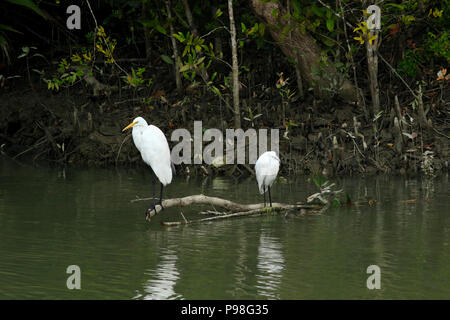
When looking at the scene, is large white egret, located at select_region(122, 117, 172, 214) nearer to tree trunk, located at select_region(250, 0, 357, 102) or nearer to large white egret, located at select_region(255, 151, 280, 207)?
large white egret, located at select_region(255, 151, 280, 207)

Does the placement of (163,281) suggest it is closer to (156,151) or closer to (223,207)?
(223,207)

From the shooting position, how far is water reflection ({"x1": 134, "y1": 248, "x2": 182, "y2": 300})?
21.0 ft

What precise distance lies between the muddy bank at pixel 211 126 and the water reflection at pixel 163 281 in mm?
5866

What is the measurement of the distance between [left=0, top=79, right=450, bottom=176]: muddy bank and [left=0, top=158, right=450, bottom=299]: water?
4.98ft

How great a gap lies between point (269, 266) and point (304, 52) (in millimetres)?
7462

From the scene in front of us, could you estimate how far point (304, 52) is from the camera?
14.2 metres

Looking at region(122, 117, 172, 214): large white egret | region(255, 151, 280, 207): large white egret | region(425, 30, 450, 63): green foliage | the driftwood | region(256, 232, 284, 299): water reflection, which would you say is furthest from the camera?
region(425, 30, 450, 63): green foliage

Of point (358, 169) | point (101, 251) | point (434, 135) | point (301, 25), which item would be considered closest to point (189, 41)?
point (301, 25)

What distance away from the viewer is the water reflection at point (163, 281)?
21.0 feet

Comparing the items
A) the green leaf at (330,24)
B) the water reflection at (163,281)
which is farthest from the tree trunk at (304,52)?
the water reflection at (163,281)

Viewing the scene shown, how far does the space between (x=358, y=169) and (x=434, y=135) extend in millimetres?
1394

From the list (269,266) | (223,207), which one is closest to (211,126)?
(223,207)

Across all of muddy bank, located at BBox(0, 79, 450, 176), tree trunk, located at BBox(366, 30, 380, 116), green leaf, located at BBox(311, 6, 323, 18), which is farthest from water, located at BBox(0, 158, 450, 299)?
green leaf, located at BBox(311, 6, 323, 18)

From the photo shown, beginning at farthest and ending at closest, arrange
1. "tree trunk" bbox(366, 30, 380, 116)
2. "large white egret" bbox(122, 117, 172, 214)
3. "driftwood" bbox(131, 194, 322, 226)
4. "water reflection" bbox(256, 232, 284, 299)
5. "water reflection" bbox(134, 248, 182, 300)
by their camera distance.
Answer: "tree trunk" bbox(366, 30, 380, 116) → "large white egret" bbox(122, 117, 172, 214) → "driftwood" bbox(131, 194, 322, 226) → "water reflection" bbox(256, 232, 284, 299) → "water reflection" bbox(134, 248, 182, 300)
